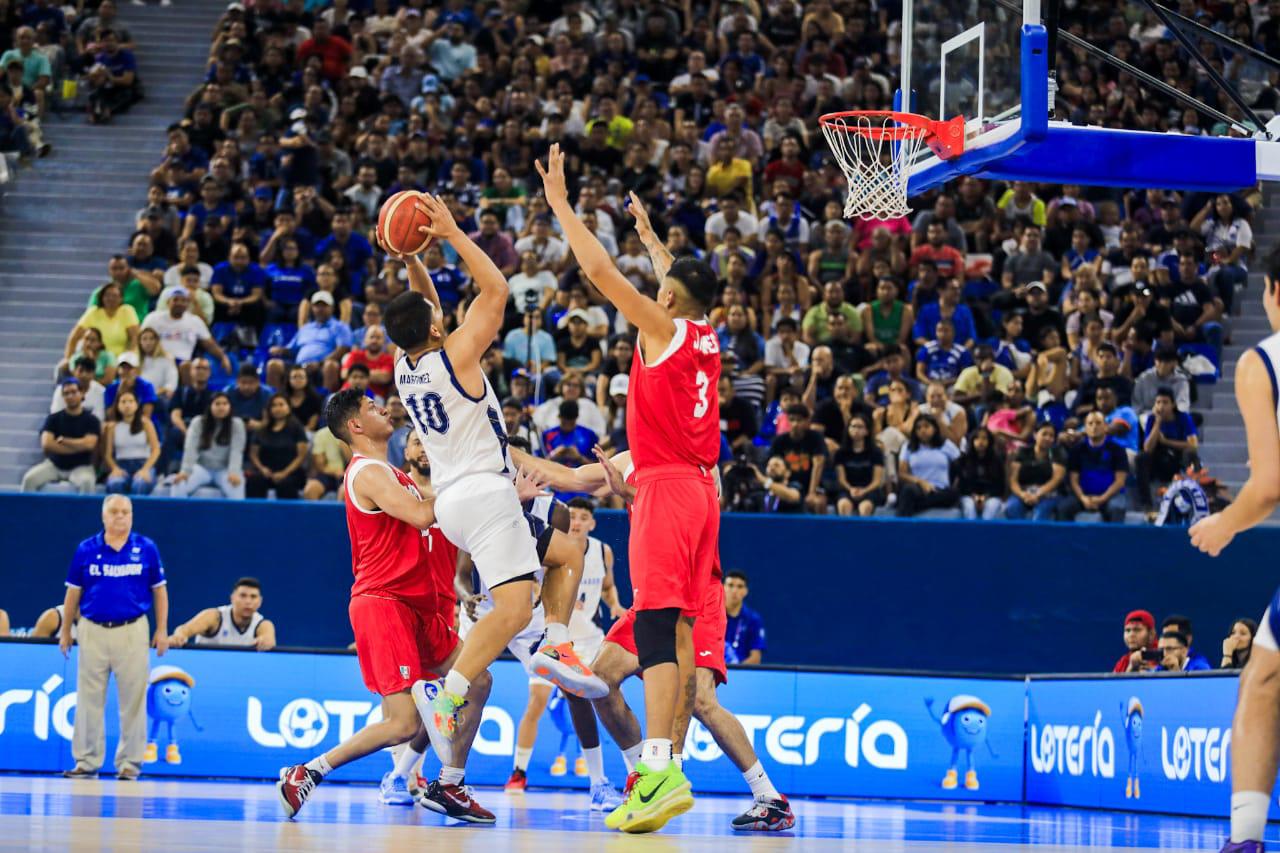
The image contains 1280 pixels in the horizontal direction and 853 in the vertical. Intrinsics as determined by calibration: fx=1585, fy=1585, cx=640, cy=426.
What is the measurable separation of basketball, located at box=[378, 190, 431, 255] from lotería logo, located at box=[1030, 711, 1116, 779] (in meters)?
7.58

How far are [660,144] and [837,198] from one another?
8.38 feet

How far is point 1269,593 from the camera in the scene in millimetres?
16109

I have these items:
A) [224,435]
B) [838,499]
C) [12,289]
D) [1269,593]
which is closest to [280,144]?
[12,289]

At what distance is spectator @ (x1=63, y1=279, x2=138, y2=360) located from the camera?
18.0 m

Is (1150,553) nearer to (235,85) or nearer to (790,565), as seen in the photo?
(790,565)

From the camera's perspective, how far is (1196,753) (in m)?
11.8

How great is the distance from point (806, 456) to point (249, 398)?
19.2 ft

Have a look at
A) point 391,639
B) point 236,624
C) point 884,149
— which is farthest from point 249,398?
point 884,149

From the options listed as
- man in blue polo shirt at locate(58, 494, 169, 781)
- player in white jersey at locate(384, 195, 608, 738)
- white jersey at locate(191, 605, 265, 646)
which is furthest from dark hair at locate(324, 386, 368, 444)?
white jersey at locate(191, 605, 265, 646)

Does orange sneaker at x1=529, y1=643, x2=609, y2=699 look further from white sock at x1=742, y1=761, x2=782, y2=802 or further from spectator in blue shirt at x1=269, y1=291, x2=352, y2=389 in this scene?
spectator in blue shirt at x1=269, y1=291, x2=352, y2=389

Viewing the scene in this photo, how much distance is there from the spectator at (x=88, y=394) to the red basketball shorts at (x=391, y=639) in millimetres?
8699

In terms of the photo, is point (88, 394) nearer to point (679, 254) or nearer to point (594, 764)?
point (679, 254)

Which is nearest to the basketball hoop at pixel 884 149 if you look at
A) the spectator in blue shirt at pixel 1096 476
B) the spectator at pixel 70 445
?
the spectator in blue shirt at pixel 1096 476

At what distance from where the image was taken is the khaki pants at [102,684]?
43.3ft
